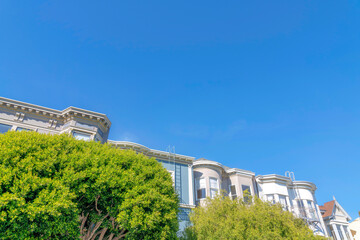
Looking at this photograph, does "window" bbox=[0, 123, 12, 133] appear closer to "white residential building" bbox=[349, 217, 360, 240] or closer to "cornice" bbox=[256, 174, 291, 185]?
"cornice" bbox=[256, 174, 291, 185]

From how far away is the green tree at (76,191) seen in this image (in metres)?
10.6

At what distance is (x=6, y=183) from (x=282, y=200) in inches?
1258

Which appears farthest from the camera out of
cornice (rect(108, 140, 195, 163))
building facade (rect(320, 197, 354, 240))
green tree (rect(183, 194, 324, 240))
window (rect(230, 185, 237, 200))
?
building facade (rect(320, 197, 354, 240))

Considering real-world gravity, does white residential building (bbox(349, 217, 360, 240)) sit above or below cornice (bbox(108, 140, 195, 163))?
below

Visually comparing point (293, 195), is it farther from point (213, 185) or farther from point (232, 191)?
point (213, 185)

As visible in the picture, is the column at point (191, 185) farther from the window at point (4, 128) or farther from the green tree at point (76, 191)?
the window at point (4, 128)

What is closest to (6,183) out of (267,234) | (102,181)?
(102,181)

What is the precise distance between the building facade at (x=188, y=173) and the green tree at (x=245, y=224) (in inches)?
108

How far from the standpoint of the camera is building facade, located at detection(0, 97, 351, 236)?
2202 cm

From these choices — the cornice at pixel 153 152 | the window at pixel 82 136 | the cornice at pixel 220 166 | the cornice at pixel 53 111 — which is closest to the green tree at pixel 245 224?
the cornice at pixel 153 152

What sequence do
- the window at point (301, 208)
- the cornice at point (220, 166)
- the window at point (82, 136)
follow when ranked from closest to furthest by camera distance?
the window at point (82, 136), the cornice at point (220, 166), the window at point (301, 208)

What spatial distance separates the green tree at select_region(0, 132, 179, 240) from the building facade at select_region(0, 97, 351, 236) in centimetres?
499

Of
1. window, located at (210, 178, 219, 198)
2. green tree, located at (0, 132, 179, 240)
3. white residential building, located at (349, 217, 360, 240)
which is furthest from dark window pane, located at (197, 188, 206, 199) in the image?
white residential building, located at (349, 217, 360, 240)

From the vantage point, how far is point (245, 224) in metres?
18.1
